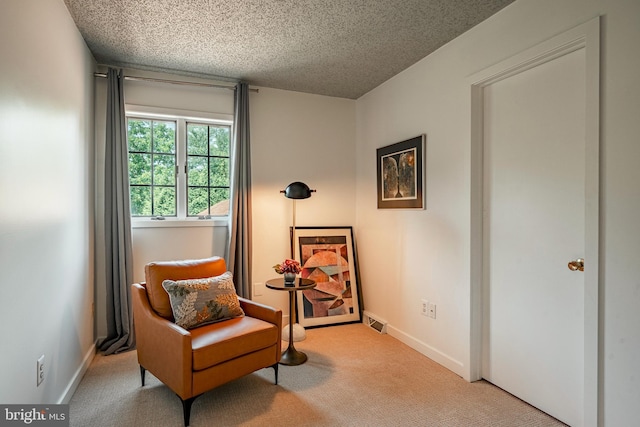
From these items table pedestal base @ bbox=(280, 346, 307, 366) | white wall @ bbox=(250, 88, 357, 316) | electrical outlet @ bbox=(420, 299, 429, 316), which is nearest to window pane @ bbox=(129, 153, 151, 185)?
white wall @ bbox=(250, 88, 357, 316)

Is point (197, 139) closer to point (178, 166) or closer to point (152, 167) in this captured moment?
point (178, 166)

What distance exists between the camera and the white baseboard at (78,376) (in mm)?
2195

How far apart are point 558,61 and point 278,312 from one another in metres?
2.41

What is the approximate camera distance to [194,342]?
210cm

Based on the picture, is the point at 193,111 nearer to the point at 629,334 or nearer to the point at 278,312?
the point at 278,312

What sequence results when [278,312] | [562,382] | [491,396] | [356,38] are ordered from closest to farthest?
[562,382]
[491,396]
[278,312]
[356,38]

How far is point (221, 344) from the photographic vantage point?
212 cm

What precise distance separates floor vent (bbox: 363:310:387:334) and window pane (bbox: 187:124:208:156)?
2471 mm

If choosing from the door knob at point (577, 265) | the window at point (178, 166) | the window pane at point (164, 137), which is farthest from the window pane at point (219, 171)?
the door knob at point (577, 265)

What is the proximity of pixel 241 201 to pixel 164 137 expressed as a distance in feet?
3.27

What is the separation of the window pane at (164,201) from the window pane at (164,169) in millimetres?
70

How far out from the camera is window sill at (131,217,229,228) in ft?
10.8


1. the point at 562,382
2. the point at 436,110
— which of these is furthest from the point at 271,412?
the point at 436,110

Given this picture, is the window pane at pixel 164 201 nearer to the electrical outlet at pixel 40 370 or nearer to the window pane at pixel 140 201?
the window pane at pixel 140 201
